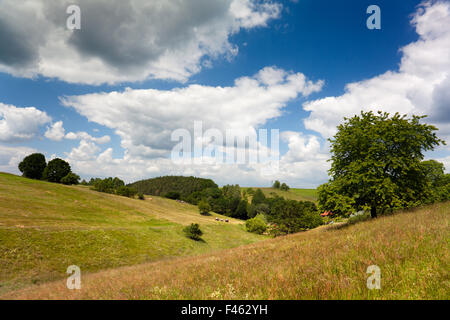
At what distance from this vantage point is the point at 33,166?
3174 inches

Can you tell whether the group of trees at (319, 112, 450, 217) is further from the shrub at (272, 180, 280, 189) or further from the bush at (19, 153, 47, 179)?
the shrub at (272, 180, 280, 189)

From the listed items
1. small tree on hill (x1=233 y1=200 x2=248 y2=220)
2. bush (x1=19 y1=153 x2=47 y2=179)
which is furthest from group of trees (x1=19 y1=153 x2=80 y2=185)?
small tree on hill (x1=233 y1=200 x2=248 y2=220)

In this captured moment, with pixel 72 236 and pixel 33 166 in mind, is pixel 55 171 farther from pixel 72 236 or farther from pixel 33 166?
pixel 72 236

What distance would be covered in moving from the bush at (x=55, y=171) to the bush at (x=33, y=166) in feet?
9.98

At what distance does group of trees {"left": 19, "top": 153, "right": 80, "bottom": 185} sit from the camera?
7994 centimetres

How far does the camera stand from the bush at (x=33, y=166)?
261 feet

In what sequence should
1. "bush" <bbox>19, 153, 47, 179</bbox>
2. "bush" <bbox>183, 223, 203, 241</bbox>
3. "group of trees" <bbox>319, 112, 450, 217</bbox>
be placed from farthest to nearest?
"bush" <bbox>19, 153, 47, 179</bbox>
"bush" <bbox>183, 223, 203, 241</bbox>
"group of trees" <bbox>319, 112, 450, 217</bbox>

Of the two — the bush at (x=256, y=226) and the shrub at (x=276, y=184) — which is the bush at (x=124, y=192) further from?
the shrub at (x=276, y=184)

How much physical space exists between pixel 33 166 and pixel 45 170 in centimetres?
531

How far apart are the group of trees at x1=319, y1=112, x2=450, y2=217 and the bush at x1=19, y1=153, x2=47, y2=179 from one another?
341ft

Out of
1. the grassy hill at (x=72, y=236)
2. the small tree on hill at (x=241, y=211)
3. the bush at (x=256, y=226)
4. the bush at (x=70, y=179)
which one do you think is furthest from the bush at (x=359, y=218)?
the small tree on hill at (x=241, y=211)
